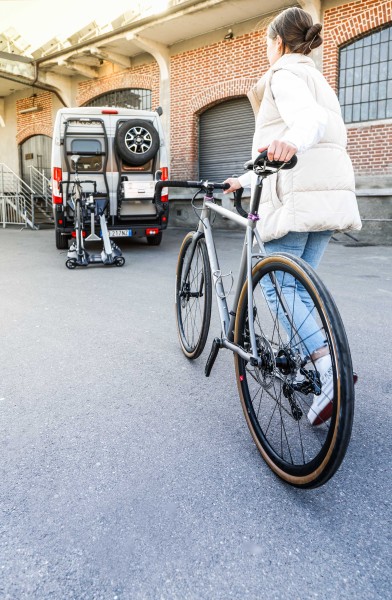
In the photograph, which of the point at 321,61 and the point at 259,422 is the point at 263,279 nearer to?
the point at 259,422

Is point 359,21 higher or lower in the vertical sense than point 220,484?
higher

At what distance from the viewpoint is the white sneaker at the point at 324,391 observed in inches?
75.4

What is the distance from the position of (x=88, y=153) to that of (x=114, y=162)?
51 cm

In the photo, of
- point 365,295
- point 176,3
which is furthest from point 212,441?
point 176,3

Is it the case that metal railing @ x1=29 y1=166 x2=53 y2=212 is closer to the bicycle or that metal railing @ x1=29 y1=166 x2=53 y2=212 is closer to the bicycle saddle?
the bicycle

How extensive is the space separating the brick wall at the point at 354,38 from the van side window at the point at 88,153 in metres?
6.20

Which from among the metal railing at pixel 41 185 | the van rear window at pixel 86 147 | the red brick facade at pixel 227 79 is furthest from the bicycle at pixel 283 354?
the metal railing at pixel 41 185

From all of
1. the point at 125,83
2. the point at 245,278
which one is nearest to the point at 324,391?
the point at 245,278

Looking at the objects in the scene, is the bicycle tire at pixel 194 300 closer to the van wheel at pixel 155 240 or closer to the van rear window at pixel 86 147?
the van rear window at pixel 86 147

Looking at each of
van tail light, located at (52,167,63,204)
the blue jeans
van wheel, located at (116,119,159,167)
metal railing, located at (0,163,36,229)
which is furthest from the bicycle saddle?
metal railing, located at (0,163,36,229)

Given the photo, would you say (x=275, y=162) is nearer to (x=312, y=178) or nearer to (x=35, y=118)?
(x=312, y=178)

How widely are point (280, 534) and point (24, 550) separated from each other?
863 millimetres

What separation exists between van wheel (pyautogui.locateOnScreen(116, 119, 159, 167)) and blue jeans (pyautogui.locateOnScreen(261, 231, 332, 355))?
7383mm

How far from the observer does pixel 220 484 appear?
203cm
